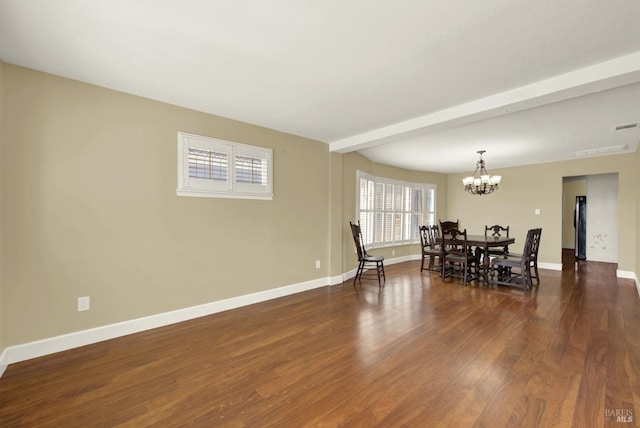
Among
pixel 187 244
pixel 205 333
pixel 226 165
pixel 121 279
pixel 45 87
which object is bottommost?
pixel 205 333

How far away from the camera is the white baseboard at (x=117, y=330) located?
2.25 meters

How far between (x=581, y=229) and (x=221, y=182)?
923cm

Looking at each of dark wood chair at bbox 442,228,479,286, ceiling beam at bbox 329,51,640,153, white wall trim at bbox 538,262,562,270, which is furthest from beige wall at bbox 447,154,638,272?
ceiling beam at bbox 329,51,640,153

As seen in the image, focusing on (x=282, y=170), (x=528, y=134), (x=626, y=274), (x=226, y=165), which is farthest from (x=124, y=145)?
(x=626, y=274)

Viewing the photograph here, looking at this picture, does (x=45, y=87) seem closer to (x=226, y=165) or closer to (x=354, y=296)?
(x=226, y=165)

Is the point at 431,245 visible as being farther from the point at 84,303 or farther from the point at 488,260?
the point at 84,303

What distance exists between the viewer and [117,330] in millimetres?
2674

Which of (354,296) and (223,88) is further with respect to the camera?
(354,296)

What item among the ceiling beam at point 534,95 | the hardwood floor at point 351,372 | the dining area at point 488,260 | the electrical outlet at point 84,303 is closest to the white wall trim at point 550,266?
the dining area at point 488,260

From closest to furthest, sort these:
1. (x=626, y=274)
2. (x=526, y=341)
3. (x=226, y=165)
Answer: (x=526, y=341) < (x=226, y=165) < (x=626, y=274)

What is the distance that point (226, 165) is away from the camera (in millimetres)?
3418

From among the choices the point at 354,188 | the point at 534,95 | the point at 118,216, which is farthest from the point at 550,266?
the point at 118,216

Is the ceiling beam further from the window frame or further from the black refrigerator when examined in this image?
the black refrigerator

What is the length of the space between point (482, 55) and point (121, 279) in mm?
3786
